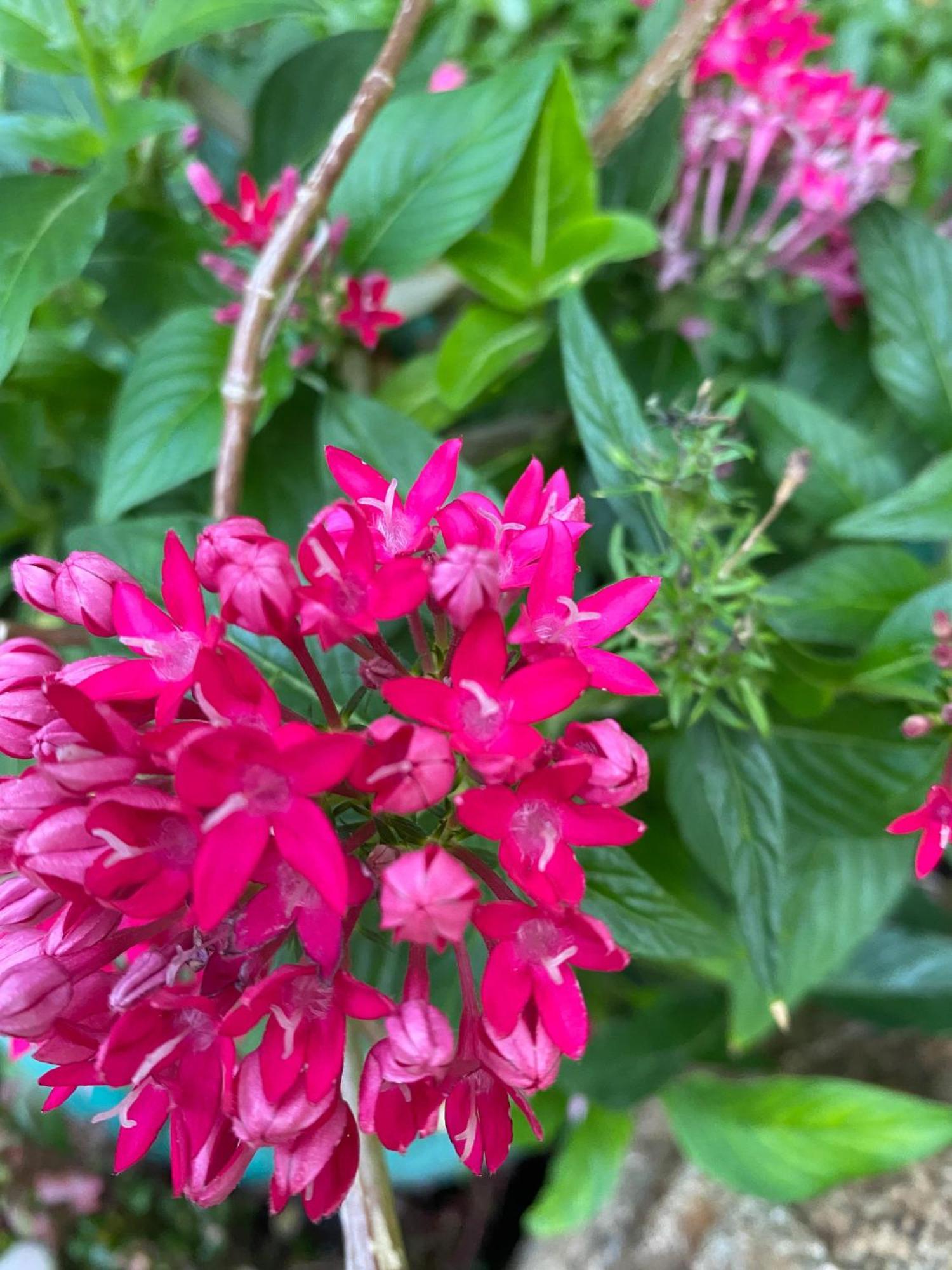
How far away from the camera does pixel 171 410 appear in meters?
0.61

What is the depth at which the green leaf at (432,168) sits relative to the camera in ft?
2.05

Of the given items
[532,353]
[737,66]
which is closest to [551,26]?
[737,66]

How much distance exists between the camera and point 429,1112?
35 centimetres

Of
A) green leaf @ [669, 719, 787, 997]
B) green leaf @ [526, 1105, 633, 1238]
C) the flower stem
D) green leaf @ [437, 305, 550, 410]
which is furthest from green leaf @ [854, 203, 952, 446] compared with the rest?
green leaf @ [526, 1105, 633, 1238]

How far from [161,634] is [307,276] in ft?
1.14

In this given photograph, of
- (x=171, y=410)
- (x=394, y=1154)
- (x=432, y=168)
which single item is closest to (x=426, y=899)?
(x=171, y=410)

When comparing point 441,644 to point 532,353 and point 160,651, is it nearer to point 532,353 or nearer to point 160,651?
point 160,651

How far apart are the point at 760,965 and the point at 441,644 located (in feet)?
0.91

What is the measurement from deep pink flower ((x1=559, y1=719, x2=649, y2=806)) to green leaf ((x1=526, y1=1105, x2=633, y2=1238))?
2.34ft

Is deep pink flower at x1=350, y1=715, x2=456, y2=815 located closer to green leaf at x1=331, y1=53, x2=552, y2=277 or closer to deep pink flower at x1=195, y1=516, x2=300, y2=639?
deep pink flower at x1=195, y1=516, x2=300, y2=639

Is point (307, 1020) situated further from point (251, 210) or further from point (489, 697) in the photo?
point (251, 210)

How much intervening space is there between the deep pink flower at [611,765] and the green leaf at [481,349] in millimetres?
378

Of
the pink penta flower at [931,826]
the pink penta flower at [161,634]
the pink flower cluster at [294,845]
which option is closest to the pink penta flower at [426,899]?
the pink flower cluster at [294,845]

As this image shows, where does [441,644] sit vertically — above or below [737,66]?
below
